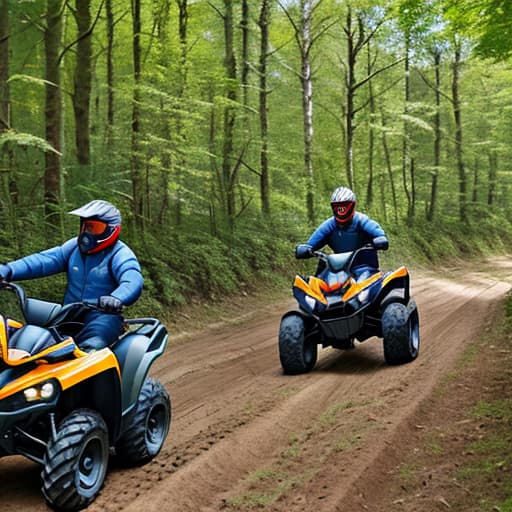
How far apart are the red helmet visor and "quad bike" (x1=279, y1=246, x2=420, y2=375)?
1.67 feet

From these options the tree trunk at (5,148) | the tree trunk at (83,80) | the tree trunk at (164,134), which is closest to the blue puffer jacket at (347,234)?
the tree trunk at (164,134)

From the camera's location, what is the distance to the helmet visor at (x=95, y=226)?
4.52 m

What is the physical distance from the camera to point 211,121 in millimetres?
15141

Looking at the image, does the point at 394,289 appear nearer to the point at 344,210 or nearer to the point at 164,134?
the point at 344,210

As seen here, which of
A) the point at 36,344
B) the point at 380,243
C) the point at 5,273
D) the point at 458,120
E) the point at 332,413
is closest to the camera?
the point at 36,344

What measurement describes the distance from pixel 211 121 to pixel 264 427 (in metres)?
11.2

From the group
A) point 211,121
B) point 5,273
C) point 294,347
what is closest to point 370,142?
point 211,121

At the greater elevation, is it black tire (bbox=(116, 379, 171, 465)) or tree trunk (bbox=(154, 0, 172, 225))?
tree trunk (bbox=(154, 0, 172, 225))

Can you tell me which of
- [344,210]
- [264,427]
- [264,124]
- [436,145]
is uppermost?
[436,145]

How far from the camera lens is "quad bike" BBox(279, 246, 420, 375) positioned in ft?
23.7

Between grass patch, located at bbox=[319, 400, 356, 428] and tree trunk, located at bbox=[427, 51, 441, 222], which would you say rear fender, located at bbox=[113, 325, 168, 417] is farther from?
tree trunk, located at bbox=[427, 51, 441, 222]

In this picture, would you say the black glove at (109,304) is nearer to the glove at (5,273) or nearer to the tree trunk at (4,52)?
the glove at (5,273)

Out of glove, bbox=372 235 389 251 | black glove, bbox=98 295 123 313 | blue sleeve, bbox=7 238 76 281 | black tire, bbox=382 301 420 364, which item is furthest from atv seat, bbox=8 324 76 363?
glove, bbox=372 235 389 251

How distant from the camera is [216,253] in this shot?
44.8ft
